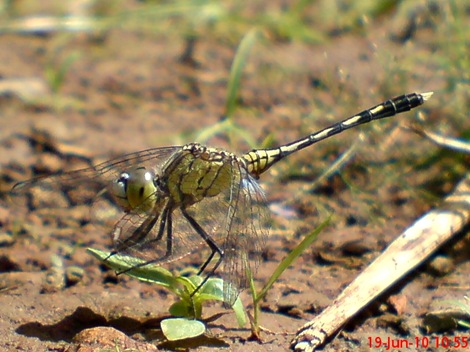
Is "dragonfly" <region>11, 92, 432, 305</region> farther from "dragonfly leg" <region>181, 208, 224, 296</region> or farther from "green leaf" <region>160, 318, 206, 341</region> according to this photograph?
"green leaf" <region>160, 318, 206, 341</region>

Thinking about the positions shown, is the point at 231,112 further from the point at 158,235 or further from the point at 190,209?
the point at 158,235

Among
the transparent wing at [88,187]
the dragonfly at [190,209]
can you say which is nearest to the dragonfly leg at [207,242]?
the dragonfly at [190,209]

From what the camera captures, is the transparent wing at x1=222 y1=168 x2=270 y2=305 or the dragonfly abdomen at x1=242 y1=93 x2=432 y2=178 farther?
the dragonfly abdomen at x1=242 y1=93 x2=432 y2=178

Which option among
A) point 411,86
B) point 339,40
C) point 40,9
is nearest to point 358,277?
point 411,86

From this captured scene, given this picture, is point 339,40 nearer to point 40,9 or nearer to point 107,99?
point 107,99

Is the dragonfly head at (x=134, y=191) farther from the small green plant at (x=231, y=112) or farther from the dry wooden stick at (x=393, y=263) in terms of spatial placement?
the small green plant at (x=231, y=112)

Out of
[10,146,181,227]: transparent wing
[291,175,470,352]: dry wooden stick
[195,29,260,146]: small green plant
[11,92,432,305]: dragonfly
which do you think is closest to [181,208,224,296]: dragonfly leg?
[11,92,432,305]: dragonfly

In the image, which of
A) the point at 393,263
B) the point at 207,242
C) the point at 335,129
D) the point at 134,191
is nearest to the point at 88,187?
the point at 134,191
